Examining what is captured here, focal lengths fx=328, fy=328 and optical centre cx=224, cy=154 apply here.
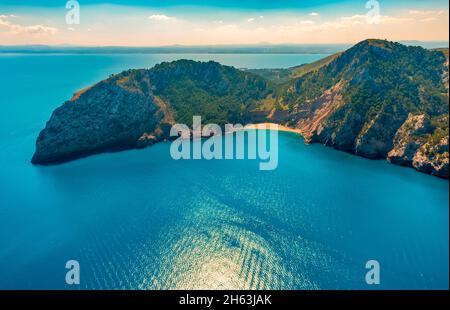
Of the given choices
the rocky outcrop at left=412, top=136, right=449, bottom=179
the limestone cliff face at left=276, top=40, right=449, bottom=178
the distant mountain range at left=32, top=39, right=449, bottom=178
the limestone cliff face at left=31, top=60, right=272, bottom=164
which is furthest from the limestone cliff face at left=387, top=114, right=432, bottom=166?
the limestone cliff face at left=31, top=60, right=272, bottom=164

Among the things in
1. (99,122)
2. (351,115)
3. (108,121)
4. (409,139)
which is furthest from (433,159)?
(99,122)

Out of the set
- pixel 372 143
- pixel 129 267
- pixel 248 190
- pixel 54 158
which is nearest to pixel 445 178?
pixel 372 143

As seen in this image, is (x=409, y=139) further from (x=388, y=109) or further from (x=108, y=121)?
(x=108, y=121)

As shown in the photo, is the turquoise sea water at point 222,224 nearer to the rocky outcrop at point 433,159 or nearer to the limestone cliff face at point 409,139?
the rocky outcrop at point 433,159

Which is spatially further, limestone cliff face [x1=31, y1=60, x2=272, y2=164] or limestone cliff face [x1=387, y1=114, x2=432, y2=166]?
limestone cliff face [x1=31, y1=60, x2=272, y2=164]

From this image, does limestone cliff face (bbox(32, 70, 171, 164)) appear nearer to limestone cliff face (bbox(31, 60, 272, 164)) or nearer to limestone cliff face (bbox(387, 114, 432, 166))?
limestone cliff face (bbox(31, 60, 272, 164))

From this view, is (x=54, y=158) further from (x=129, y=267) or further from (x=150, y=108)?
(x=129, y=267)

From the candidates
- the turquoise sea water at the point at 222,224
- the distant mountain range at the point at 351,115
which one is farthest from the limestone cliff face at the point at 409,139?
the turquoise sea water at the point at 222,224

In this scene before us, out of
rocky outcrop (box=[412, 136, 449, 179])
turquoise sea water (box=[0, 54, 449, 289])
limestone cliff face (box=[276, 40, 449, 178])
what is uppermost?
limestone cliff face (box=[276, 40, 449, 178])
